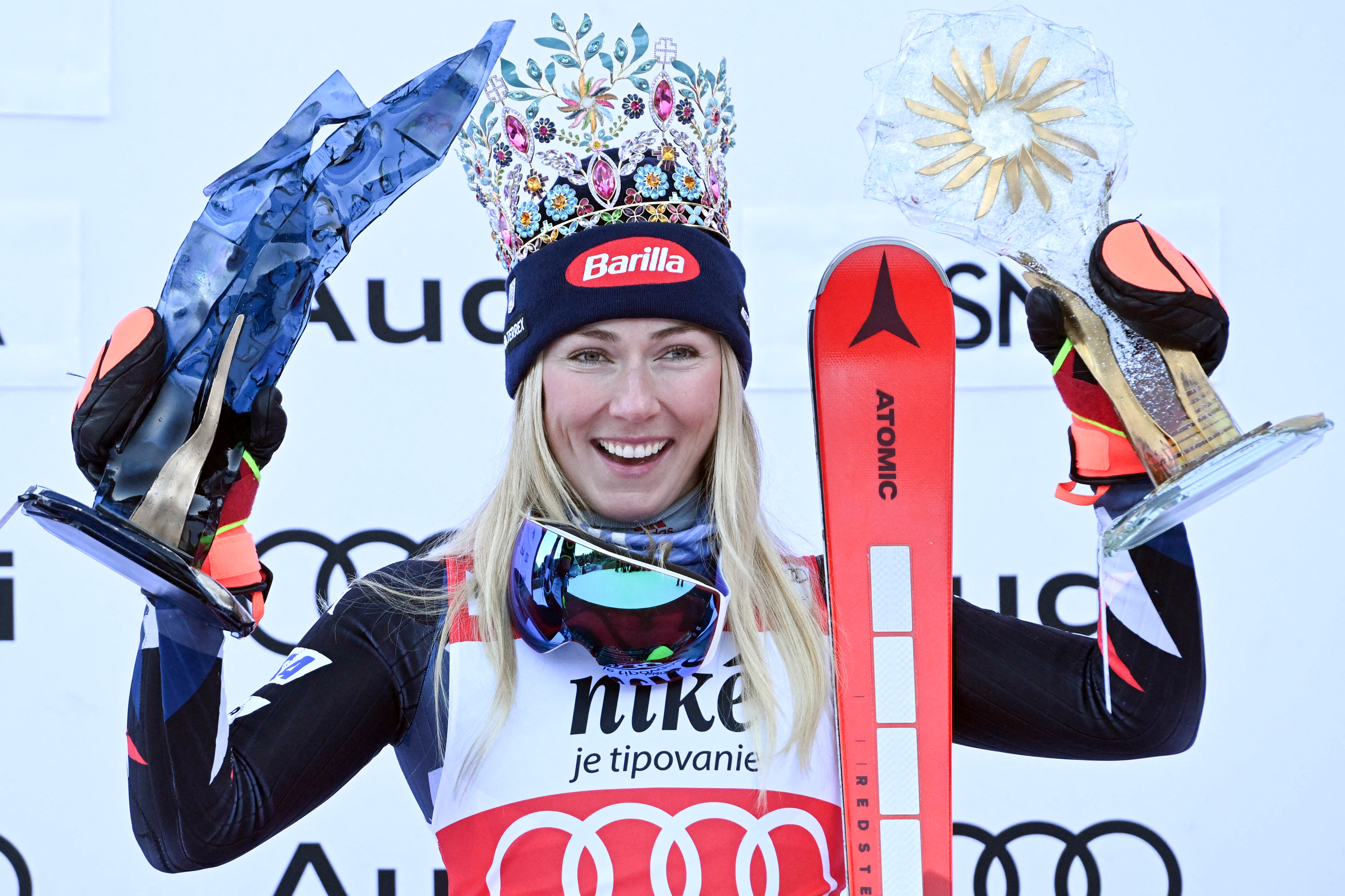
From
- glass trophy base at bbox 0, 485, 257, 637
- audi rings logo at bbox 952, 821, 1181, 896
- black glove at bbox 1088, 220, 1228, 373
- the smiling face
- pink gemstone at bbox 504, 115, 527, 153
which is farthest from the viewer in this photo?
audi rings logo at bbox 952, 821, 1181, 896

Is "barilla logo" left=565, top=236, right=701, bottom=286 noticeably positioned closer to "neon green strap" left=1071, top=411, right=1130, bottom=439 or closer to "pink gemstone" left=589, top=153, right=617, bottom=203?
"pink gemstone" left=589, top=153, right=617, bottom=203

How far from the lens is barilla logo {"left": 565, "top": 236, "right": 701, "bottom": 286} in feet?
4.38

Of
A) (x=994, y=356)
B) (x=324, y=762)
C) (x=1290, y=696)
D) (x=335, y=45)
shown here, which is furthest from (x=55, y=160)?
(x=1290, y=696)

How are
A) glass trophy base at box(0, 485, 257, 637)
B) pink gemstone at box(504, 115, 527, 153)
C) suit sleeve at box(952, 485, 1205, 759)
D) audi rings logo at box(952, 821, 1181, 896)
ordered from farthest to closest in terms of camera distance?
audi rings logo at box(952, 821, 1181, 896) < pink gemstone at box(504, 115, 527, 153) < suit sleeve at box(952, 485, 1205, 759) < glass trophy base at box(0, 485, 257, 637)

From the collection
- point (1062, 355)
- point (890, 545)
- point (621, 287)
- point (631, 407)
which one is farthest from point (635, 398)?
point (1062, 355)

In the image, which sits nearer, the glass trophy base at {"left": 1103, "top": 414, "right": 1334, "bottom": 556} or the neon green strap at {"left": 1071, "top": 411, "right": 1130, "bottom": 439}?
the glass trophy base at {"left": 1103, "top": 414, "right": 1334, "bottom": 556}

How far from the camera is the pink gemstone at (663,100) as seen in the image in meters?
1.47

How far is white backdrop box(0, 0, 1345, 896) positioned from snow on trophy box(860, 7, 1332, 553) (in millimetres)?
951

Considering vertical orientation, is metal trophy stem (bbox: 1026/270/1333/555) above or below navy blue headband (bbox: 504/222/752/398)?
below

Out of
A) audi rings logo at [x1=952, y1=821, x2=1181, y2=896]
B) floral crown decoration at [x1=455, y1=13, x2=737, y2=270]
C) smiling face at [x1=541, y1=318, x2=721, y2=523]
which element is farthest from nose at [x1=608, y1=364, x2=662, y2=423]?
audi rings logo at [x1=952, y1=821, x2=1181, y2=896]

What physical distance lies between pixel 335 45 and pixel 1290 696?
221 centimetres

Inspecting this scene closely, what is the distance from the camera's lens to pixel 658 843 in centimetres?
126

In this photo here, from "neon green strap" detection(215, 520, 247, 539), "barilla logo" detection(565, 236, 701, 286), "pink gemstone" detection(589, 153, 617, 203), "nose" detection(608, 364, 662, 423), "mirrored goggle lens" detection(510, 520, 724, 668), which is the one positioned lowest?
"mirrored goggle lens" detection(510, 520, 724, 668)

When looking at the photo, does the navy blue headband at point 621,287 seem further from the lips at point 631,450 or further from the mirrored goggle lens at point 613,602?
the mirrored goggle lens at point 613,602
